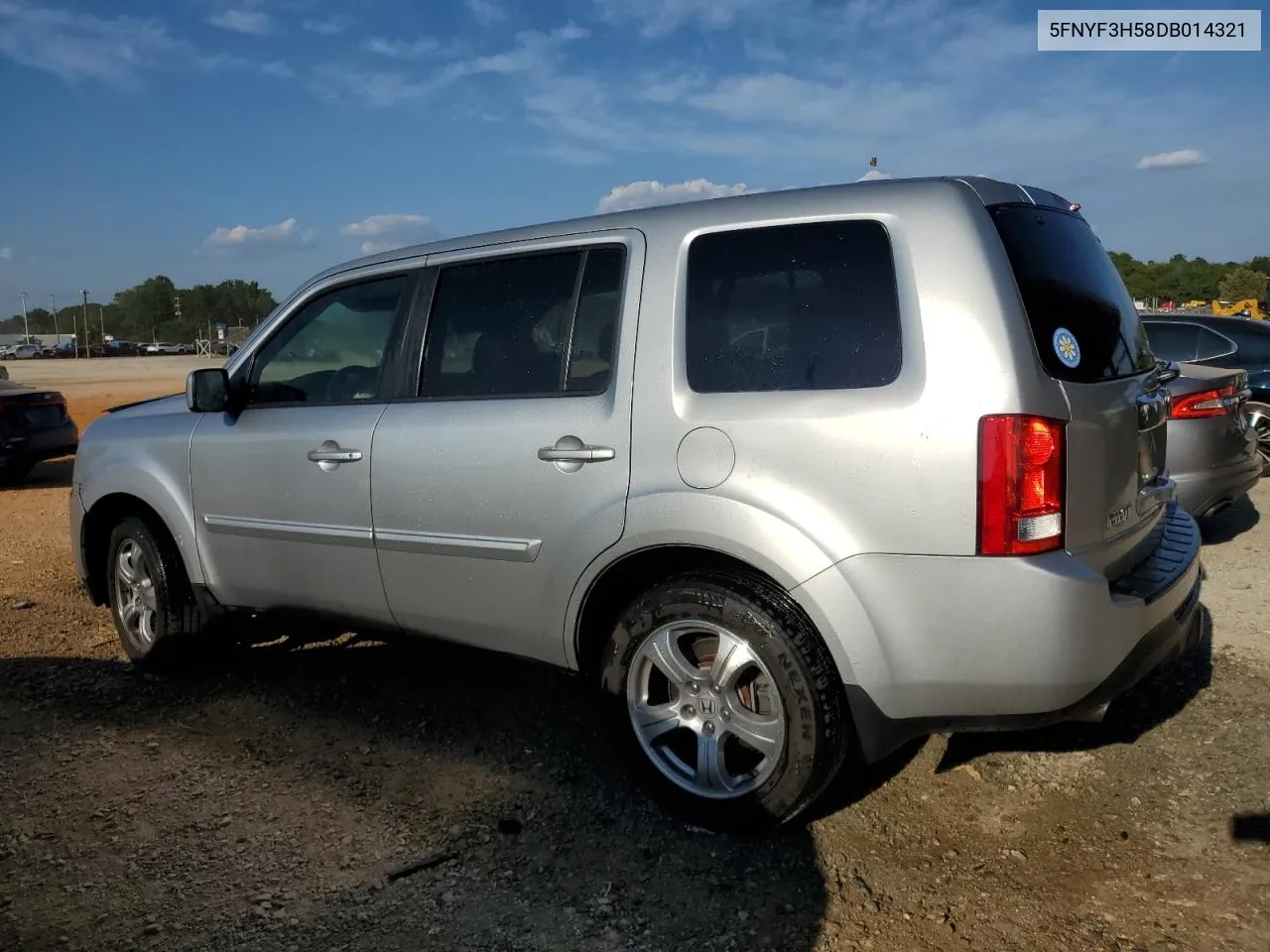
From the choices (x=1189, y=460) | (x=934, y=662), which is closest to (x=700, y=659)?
(x=934, y=662)

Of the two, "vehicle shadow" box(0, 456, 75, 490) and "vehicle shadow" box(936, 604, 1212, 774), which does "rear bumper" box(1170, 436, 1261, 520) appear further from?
"vehicle shadow" box(0, 456, 75, 490)

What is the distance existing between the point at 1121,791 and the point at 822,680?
49.8 inches

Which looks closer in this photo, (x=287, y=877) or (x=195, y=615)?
(x=287, y=877)

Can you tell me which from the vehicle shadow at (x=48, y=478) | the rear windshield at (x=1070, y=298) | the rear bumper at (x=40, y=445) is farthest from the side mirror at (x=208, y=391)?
the rear bumper at (x=40, y=445)

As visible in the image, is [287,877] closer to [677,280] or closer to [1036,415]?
[677,280]

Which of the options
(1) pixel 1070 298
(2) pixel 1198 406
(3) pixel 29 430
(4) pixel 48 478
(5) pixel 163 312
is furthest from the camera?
(5) pixel 163 312

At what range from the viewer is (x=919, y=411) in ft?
9.07

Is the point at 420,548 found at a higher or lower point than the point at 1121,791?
higher

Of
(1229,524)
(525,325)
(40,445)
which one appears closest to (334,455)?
(525,325)

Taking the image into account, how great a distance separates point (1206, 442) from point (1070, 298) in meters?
3.93

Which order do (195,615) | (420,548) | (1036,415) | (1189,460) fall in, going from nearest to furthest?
(1036,415) → (420,548) → (195,615) → (1189,460)

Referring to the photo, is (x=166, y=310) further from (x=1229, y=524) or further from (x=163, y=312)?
(x=1229, y=524)

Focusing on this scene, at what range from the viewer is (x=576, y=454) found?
3.34 metres

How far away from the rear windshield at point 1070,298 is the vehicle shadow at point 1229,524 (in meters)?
4.39
